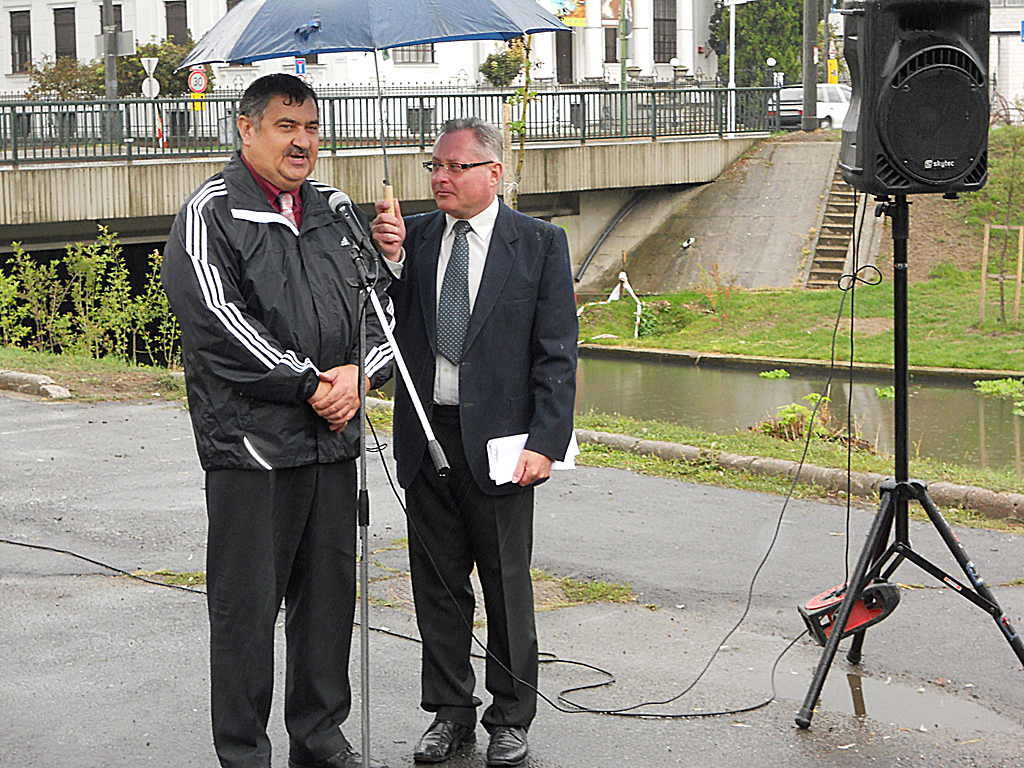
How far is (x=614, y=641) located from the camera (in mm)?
5852

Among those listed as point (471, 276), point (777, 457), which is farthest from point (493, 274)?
point (777, 457)

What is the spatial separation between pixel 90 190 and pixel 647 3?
48270mm

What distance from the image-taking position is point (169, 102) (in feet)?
66.8

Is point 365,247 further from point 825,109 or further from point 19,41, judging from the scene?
point 19,41

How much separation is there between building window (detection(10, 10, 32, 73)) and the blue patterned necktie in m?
55.6

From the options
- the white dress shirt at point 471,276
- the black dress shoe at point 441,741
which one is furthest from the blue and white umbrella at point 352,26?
the black dress shoe at point 441,741

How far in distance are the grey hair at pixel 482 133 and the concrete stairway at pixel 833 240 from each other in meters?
19.9

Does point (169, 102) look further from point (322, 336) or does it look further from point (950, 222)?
point (322, 336)

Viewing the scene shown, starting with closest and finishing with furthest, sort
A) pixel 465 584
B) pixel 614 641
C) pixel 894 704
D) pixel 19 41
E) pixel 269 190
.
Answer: pixel 269 190
pixel 465 584
pixel 894 704
pixel 614 641
pixel 19 41

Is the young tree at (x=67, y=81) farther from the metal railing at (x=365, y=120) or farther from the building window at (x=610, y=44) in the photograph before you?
the building window at (x=610, y=44)

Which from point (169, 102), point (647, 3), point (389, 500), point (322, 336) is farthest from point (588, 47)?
point (322, 336)

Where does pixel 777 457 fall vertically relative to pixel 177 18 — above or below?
below

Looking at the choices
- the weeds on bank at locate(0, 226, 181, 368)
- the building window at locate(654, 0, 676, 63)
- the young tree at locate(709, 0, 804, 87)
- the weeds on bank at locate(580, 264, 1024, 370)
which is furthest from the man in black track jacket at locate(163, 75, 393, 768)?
the young tree at locate(709, 0, 804, 87)

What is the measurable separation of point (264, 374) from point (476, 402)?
769 mm
